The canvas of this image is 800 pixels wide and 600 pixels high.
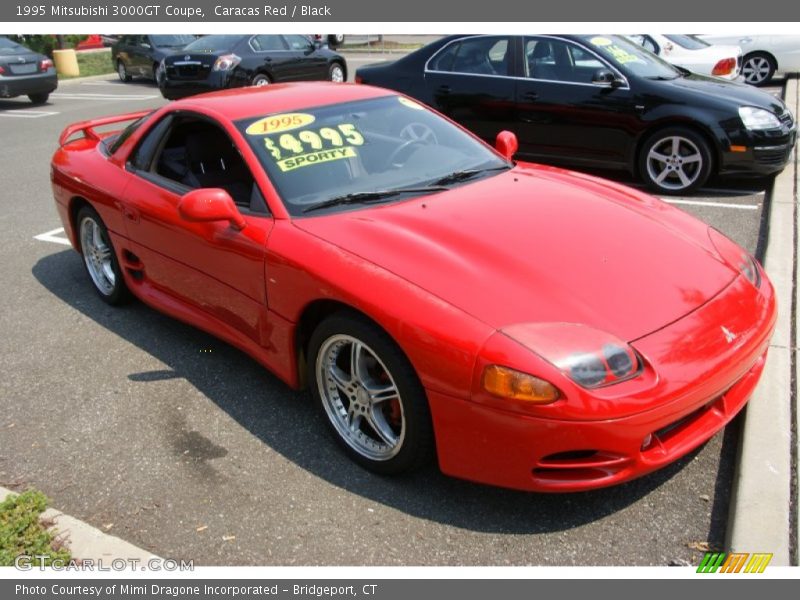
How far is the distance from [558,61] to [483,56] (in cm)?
84

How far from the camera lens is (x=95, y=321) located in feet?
16.1

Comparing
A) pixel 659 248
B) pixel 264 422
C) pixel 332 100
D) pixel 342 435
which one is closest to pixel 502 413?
pixel 342 435

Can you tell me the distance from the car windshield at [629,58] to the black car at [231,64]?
7.33 m

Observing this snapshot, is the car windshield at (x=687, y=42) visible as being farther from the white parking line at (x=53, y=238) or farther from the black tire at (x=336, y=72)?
the white parking line at (x=53, y=238)

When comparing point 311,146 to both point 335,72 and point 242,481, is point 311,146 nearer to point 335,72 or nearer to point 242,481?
point 242,481

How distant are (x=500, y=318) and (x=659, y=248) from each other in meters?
1.02

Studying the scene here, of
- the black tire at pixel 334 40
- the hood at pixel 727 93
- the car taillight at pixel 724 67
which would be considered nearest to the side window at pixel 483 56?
the hood at pixel 727 93

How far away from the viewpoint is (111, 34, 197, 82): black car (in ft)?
60.1

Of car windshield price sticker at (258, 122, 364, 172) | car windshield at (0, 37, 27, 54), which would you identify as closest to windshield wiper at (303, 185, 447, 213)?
car windshield price sticker at (258, 122, 364, 172)


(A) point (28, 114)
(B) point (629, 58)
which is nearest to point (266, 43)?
(A) point (28, 114)

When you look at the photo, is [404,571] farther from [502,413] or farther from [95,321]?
[95,321]

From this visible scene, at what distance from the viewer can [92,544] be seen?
2.80 metres

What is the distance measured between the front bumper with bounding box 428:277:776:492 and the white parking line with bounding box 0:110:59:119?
14.1 meters

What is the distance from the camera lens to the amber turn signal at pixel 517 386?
2572 mm
